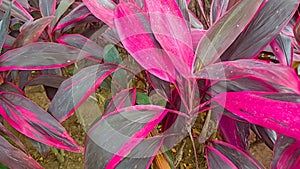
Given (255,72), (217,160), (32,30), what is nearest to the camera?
(255,72)

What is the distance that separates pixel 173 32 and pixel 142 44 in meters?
0.04

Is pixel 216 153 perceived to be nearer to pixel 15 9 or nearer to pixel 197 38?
pixel 197 38

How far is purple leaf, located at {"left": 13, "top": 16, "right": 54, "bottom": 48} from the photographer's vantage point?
1.94 feet

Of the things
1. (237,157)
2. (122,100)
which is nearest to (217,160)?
(237,157)

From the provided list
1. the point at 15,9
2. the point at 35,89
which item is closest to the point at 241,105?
the point at 15,9

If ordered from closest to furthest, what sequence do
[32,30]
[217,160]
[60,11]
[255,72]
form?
[255,72]
[217,160]
[32,30]
[60,11]

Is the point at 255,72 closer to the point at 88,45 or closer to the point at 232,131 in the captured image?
the point at 232,131

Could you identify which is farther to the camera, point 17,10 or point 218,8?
point 17,10

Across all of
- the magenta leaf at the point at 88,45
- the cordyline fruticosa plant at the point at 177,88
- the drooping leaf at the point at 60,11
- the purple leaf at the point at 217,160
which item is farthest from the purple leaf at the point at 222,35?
the drooping leaf at the point at 60,11

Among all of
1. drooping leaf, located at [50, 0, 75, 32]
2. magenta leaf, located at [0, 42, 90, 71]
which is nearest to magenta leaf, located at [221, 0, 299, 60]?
magenta leaf, located at [0, 42, 90, 71]

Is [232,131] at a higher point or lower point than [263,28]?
lower

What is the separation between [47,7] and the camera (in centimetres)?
75

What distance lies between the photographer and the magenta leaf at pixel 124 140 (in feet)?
1.42

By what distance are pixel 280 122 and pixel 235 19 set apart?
0.13 meters
